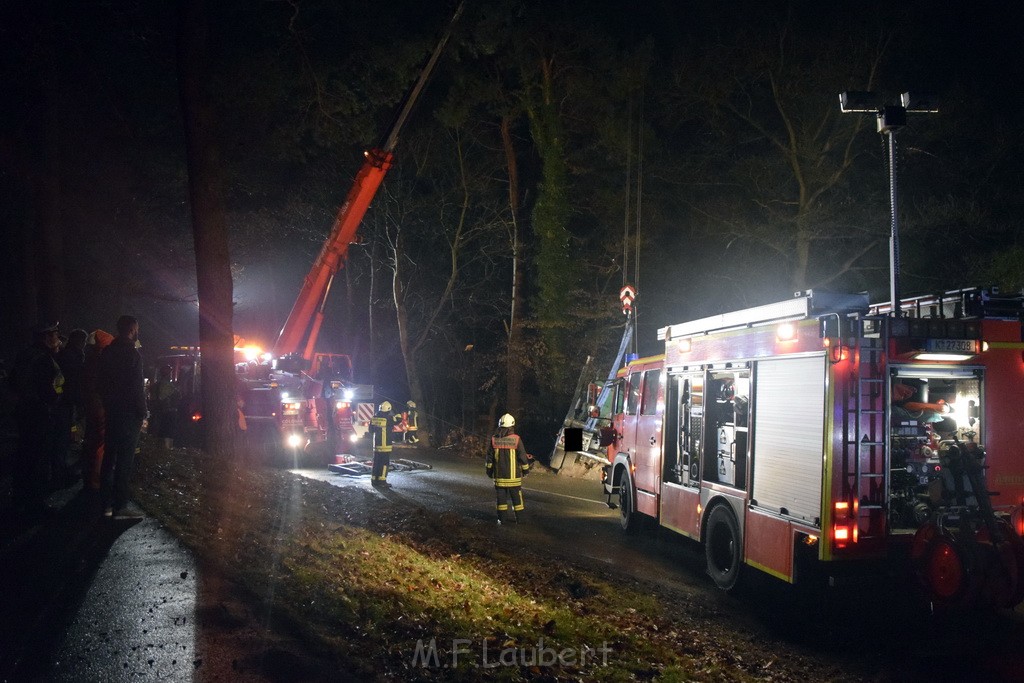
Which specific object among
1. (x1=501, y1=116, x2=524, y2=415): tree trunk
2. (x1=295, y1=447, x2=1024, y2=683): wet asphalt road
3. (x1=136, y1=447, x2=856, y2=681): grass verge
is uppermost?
(x1=501, y1=116, x2=524, y2=415): tree trunk

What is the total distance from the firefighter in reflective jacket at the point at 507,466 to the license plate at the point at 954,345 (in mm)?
5621

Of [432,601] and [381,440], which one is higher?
[381,440]

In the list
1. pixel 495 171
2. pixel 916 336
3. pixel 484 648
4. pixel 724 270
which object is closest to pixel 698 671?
pixel 484 648

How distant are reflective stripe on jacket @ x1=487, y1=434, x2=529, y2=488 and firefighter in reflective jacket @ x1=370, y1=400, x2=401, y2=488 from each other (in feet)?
10.6

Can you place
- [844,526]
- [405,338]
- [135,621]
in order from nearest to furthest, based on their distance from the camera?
[135,621]
[844,526]
[405,338]

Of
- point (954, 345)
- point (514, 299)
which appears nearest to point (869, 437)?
point (954, 345)

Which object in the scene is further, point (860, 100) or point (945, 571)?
point (860, 100)

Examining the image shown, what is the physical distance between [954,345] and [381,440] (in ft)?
30.6

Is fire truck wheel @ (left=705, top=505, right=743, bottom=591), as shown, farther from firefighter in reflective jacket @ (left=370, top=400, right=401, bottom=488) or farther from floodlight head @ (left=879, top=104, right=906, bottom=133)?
firefighter in reflective jacket @ (left=370, top=400, right=401, bottom=488)

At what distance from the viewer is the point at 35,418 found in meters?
7.72

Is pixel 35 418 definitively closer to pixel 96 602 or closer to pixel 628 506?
pixel 96 602

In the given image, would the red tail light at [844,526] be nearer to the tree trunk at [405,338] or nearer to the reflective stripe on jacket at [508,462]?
the reflective stripe on jacket at [508,462]

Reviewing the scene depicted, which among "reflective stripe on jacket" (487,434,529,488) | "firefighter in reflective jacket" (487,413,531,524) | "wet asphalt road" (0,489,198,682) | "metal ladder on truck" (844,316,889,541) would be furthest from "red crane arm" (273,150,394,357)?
"metal ladder on truck" (844,316,889,541)

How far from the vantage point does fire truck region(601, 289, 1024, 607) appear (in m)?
6.84
